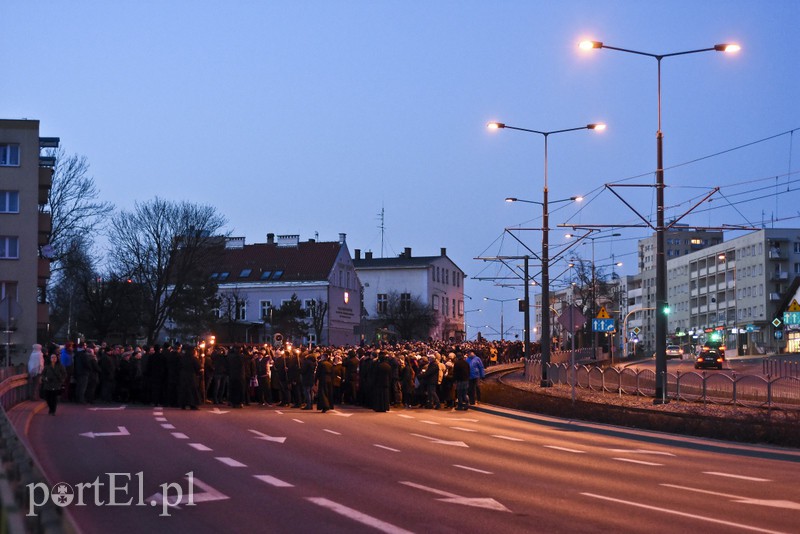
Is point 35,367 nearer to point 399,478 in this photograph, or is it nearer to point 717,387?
point 399,478

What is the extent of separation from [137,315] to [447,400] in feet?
136

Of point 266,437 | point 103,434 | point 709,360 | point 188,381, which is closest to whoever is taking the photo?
point 103,434

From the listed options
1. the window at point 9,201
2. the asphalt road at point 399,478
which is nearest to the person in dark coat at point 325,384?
the asphalt road at point 399,478

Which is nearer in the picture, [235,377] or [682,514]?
[682,514]

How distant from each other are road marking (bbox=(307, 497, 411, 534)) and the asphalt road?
0.10ft

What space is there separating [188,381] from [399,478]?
1710 cm

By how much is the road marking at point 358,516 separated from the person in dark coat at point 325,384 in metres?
19.9

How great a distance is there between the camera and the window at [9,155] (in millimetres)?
63062

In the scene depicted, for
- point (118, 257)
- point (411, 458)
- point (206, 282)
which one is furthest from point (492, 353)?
point (411, 458)

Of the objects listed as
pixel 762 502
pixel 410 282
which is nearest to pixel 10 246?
pixel 762 502

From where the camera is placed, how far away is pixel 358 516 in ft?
38.2

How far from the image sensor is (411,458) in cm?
1877

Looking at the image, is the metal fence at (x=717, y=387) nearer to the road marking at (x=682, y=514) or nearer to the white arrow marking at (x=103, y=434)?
the white arrow marking at (x=103, y=434)

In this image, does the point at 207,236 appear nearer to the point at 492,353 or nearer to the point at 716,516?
the point at 492,353
